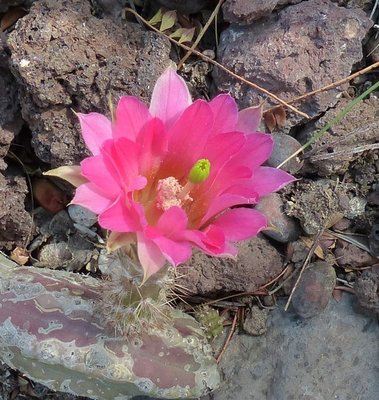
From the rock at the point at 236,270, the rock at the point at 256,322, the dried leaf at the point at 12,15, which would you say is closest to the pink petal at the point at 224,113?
the rock at the point at 236,270

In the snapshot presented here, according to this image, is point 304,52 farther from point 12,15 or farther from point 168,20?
point 12,15

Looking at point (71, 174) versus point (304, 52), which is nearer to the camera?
point (71, 174)

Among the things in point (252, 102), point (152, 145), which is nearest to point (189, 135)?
point (152, 145)

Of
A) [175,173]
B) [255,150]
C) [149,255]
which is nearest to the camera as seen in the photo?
[149,255]

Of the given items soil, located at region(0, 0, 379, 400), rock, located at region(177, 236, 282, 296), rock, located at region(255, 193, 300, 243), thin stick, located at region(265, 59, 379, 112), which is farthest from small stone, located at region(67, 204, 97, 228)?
thin stick, located at region(265, 59, 379, 112)

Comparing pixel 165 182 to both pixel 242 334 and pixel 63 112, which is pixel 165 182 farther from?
pixel 242 334

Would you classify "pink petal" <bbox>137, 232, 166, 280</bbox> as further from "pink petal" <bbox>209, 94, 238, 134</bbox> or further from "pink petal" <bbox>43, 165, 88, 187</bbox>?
"pink petal" <bbox>209, 94, 238, 134</bbox>

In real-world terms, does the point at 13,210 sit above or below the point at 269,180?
below
